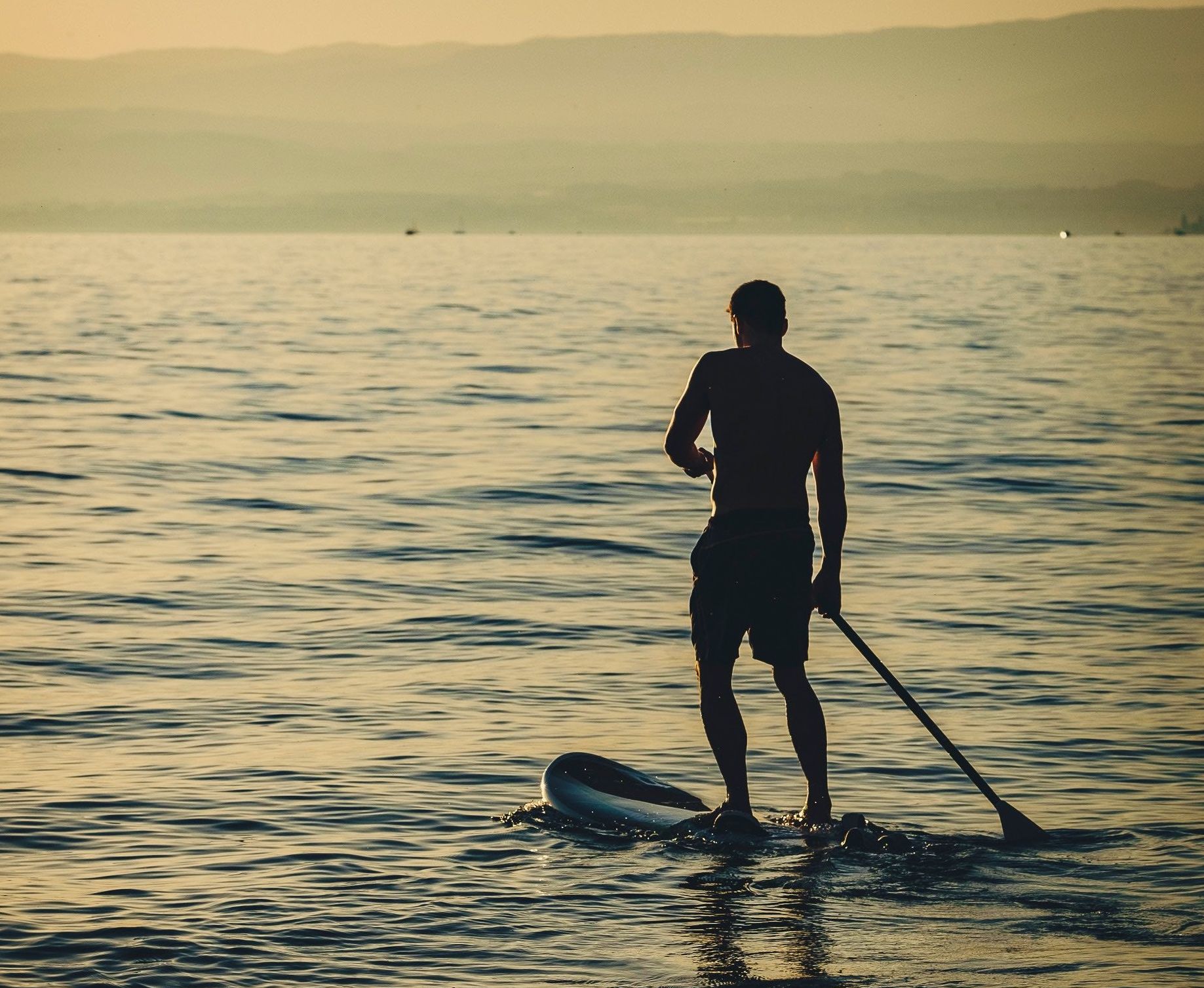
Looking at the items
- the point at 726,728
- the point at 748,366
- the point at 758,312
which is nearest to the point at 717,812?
the point at 726,728

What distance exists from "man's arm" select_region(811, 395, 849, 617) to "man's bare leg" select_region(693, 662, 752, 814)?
0.51 metres

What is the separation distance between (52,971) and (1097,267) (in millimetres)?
121229

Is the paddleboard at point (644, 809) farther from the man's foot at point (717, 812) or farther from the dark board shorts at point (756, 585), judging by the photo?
the dark board shorts at point (756, 585)

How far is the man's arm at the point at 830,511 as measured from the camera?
7406mm

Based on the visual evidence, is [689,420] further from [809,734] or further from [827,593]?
[809,734]

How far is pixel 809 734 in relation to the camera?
7.53m

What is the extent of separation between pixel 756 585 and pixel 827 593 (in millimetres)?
319

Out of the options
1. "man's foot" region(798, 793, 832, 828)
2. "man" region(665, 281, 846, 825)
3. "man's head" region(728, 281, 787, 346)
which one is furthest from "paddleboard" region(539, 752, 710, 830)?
"man's head" region(728, 281, 787, 346)

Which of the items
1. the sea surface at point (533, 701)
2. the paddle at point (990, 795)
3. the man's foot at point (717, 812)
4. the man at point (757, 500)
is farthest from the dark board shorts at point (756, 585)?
the sea surface at point (533, 701)

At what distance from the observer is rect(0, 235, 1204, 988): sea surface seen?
635cm

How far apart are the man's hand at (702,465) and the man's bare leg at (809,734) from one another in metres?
0.90

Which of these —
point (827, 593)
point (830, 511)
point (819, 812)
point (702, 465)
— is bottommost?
point (819, 812)

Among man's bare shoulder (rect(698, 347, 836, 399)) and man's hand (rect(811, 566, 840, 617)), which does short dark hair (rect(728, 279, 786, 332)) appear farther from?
man's hand (rect(811, 566, 840, 617))

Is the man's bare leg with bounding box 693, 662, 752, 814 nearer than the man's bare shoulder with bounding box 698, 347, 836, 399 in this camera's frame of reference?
No
